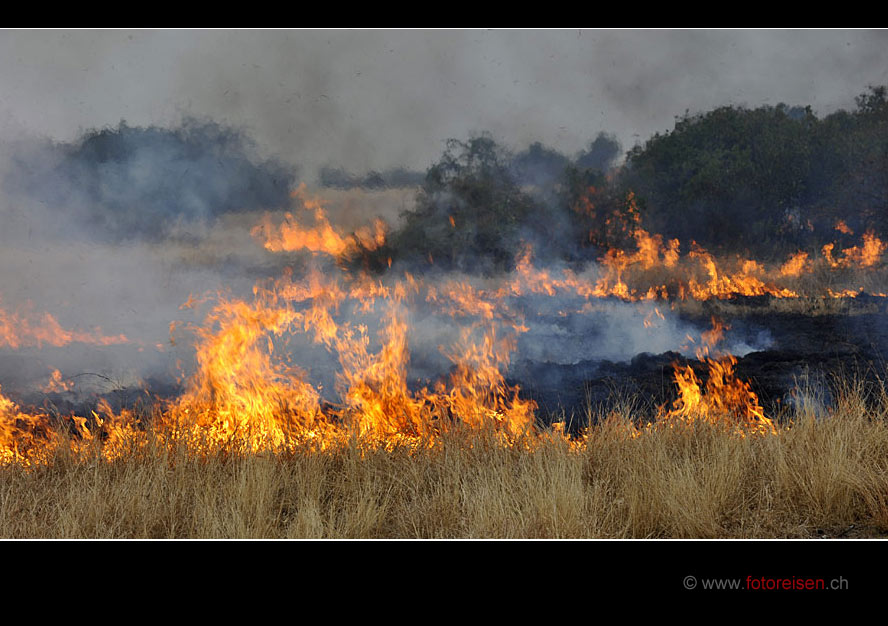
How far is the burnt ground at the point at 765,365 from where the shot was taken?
752 centimetres

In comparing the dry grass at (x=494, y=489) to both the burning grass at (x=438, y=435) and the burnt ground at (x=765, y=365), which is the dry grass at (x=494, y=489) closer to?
the burning grass at (x=438, y=435)

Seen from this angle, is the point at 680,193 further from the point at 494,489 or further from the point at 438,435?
the point at 494,489

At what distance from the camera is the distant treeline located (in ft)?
27.0

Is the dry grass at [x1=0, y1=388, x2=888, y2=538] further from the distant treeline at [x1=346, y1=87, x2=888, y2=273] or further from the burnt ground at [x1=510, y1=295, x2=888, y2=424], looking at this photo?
the distant treeline at [x1=346, y1=87, x2=888, y2=273]

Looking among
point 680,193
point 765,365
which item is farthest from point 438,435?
point 680,193

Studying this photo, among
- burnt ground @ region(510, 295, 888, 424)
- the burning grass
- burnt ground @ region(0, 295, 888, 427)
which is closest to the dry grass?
the burning grass

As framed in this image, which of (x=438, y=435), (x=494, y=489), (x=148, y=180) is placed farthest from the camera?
(x=148, y=180)

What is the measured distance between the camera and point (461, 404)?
23.0 feet

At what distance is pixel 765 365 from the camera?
8.10 metres

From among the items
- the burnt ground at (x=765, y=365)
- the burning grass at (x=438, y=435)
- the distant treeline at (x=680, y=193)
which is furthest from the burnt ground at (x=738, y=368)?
the distant treeline at (x=680, y=193)

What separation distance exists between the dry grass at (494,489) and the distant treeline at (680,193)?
2877 millimetres

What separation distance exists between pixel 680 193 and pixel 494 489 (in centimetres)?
543

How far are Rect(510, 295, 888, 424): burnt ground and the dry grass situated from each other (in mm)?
1181

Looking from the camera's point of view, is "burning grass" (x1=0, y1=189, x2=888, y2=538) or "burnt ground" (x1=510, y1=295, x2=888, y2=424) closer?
"burning grass" (x1=0, y1=189, x2=888, y2=538)
